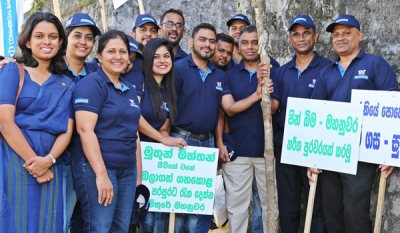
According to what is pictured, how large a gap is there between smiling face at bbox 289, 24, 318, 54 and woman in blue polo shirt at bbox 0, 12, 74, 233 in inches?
94.5

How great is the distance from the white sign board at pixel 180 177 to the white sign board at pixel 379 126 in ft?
4.72

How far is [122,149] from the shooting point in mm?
3932

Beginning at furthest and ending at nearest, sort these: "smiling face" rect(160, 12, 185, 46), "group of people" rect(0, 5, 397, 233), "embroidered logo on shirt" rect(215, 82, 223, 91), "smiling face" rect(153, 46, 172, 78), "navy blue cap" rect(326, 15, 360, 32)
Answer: "smiling face" rect(160, 12, 185, 46)
"embroidered logo on shirt" rect(215, 82, 223, 91)
"smiling face" rect(153, 46, 172, 78)
"navy blue cap" rect(326, 15, 360, 32)
"group of people" rect(0, 5, 397, 233)

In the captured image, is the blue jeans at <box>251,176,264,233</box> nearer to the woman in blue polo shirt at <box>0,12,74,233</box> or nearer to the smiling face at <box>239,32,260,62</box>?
the smiling face at <box>239,32,260,62</box>

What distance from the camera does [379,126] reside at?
4.41 metres

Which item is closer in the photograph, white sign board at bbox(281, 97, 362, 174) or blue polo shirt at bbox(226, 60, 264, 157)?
white sign board at bbox(281, 97, 362, 174)

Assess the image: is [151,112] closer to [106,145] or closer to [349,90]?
[106,145]

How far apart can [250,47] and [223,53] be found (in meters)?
0.61

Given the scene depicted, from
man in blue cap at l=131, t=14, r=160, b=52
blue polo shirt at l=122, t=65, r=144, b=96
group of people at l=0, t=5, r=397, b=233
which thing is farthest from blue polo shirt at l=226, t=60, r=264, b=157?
man in blue cap at l=131, t=14, r=160, b=52

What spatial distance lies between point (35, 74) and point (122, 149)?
85 centimetres

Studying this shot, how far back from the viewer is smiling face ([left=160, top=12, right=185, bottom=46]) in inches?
245

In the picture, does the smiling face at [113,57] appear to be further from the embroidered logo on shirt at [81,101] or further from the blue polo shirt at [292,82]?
the blue polo shirt at [292,82]

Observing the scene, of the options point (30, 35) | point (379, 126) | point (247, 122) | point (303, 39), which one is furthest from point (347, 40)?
point (30, 35)

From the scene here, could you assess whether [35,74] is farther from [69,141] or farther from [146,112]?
[146,112]
